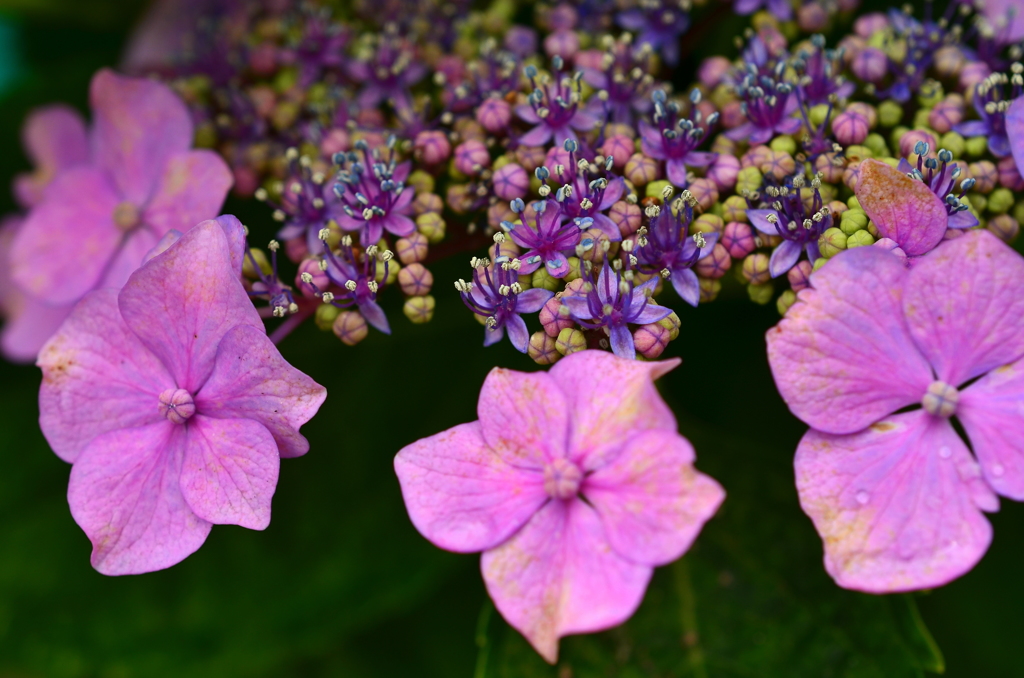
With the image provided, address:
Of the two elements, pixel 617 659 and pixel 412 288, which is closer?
pixel 412 288

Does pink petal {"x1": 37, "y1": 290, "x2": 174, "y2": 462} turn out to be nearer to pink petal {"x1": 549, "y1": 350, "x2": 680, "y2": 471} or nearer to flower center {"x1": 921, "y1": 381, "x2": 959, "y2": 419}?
pink petal {"x1": 549, "y1": 350, "x2": 680, "y2": 471}

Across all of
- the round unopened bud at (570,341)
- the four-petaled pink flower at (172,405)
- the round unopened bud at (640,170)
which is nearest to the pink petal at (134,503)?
the four-petaled pink flower at (172,405)

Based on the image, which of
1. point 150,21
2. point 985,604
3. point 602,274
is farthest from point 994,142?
point 150,21

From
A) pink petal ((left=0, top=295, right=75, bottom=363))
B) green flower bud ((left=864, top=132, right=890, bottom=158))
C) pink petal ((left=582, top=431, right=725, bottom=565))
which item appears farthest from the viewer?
pink petal ((left=0, top=295, right=75, bottom=363))

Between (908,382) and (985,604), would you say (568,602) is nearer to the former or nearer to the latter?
(908,382)

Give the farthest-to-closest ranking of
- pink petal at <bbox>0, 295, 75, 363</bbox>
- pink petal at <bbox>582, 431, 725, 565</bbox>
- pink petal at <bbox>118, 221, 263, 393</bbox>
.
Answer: pink petal at <bbox>0, 295, 75, 363</bbox>, pink petal at <bbox>118, 221, 263, 393</bbox>, pink petal at <bbox>582, 431, 725, 565</bbox>

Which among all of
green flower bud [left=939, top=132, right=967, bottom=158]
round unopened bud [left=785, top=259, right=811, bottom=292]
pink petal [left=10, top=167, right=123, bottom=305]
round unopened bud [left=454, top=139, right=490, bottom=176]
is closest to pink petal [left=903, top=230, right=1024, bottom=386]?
round unopened bud [left=785, top=259, right=811, bottom=292]
